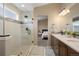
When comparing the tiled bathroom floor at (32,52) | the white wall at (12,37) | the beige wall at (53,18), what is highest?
the beige wall at (53,18)

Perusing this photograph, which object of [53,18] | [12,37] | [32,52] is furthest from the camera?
[53,18]

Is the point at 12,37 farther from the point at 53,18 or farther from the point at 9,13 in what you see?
the point at 53,18

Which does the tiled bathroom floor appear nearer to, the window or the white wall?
the white wall

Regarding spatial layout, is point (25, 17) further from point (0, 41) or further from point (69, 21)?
point (69, 21)

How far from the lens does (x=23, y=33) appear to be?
2635mm

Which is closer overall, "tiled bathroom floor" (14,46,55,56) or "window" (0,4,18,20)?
"window" (0,4,18,20)

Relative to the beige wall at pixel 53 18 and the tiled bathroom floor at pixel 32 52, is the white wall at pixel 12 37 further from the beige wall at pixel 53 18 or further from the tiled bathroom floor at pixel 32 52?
the beige wall at pixel 53 18

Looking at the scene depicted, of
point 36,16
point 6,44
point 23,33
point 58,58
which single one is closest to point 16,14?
point 23,33

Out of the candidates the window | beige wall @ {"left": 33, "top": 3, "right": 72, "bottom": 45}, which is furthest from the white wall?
beige wall @ {"left": 33, "top": 3, "right": 72, "bottom": 45}

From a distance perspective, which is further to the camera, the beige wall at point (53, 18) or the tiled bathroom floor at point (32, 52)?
the beige wall at point (53, 18)

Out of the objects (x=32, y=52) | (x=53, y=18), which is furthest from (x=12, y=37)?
(x=53, y=18)

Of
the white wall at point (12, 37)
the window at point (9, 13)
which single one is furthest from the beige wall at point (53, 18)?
the window at point (9, 13)

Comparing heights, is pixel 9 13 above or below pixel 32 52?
above

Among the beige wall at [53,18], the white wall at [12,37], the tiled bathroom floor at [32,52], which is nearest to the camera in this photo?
the white wall at [12,37]
